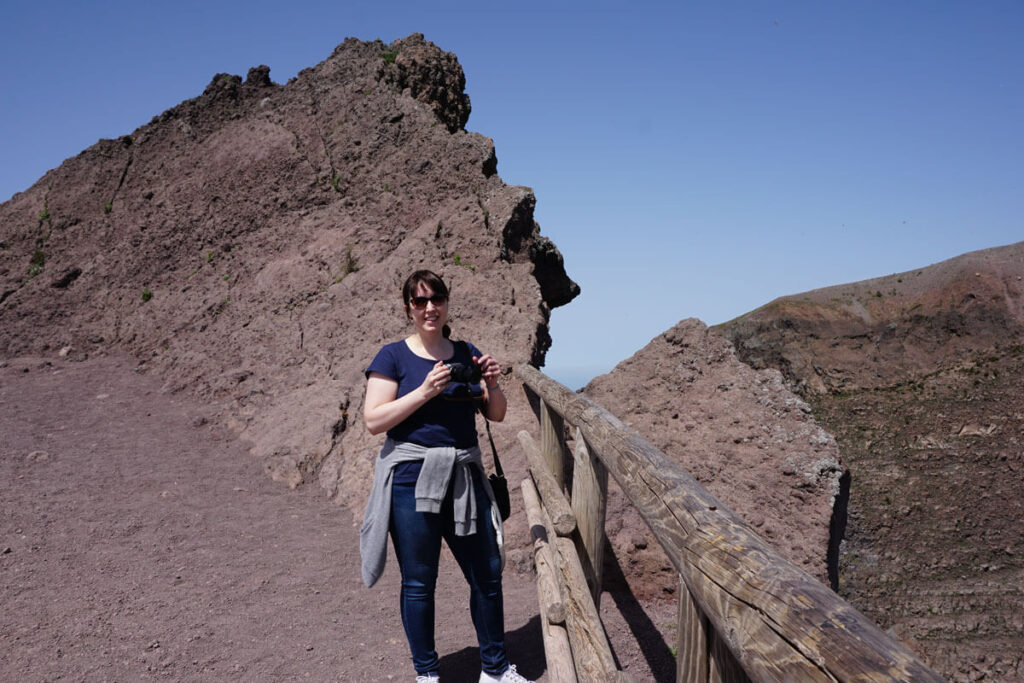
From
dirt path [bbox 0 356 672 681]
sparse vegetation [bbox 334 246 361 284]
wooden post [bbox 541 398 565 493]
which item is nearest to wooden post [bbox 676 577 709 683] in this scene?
dirt path [bbox 0 356 672 681]

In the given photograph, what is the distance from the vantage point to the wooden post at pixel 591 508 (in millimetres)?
4047

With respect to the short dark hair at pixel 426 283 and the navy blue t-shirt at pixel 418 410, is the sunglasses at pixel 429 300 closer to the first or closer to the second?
the short dark hair at pixel 426 283

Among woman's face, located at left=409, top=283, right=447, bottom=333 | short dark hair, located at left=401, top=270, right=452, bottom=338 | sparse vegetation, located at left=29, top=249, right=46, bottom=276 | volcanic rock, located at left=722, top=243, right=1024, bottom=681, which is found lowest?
volcanic rock, located at left=722, top=243, right=1024, bottom=681

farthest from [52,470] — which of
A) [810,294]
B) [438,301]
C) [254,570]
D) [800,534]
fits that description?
[810,294]

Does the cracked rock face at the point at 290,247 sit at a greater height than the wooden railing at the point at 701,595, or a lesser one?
greater

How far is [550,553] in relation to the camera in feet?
14.7

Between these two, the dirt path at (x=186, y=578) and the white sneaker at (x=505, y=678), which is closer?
the white sneaker at (x=505, y=678)

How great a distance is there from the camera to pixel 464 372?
3.30 metres

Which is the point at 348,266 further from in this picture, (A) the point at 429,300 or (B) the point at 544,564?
(A) the point at 429,300

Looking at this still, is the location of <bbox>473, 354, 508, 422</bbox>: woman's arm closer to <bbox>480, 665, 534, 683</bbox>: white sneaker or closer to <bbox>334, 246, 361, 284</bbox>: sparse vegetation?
<bbox>480, 665, 534, 683</bbox>: white sneaker

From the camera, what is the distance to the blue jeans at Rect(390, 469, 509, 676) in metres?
3.31

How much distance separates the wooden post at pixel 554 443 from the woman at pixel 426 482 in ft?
6.45

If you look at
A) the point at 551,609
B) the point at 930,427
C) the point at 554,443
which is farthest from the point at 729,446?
the point at 930,427

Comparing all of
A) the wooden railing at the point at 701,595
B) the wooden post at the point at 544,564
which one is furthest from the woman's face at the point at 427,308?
the wooden post at the point at 544,564
